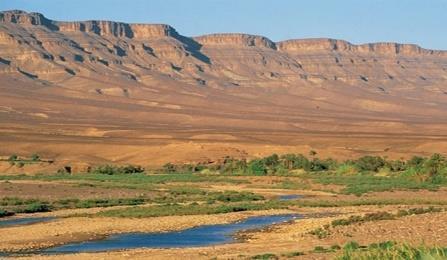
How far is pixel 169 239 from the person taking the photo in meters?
28.7

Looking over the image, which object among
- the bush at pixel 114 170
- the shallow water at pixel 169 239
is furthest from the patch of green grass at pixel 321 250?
the bush at pixel 114 170

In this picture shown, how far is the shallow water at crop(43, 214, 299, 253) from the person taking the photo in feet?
88.3

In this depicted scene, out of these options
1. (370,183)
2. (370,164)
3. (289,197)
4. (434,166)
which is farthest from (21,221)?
(370,164)

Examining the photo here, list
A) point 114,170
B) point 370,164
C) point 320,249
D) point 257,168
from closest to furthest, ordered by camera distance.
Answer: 1. point 320,249
2. point 370,164
3. point 257,168
4. point 114,170

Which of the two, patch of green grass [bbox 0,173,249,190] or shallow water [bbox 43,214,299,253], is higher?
shallow water [bbox 43,214,299,253]

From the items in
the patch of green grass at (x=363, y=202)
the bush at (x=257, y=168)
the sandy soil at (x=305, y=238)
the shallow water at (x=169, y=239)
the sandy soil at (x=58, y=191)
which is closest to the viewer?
the sandy soil at (x=305, y=238)

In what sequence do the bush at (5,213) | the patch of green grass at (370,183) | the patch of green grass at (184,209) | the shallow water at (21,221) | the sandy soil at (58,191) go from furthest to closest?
1. the patch of green grass at (370,183)
2. the sandy soil at (58,191)
3. the bush at (5,213)
4. the patch of green grass at (184,209)
5. the shallow water at (21,221)

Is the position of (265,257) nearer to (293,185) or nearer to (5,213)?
(5,213)

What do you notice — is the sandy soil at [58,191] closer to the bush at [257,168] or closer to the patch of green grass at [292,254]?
the bush at [257,168]

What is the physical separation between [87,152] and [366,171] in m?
31.3

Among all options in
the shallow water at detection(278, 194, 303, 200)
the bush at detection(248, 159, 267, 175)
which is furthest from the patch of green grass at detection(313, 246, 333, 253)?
the bush at detection(248, 159, 267, 175)

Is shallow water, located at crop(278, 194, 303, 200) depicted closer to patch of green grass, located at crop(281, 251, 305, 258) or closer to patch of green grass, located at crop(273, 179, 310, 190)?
patch of green grass, located at crop(273, 179, 310, 190)

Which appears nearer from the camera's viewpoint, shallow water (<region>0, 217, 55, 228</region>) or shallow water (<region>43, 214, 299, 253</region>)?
shallow water (<region>43, 214, 299, 253</region>)

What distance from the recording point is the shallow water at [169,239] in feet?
88.3
